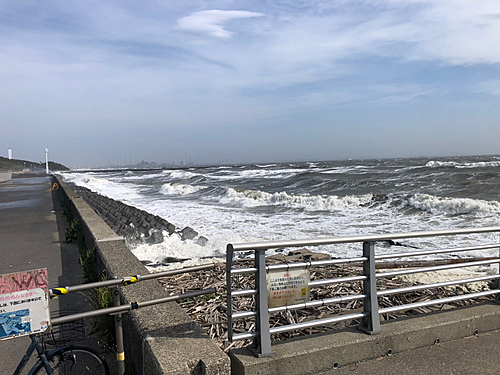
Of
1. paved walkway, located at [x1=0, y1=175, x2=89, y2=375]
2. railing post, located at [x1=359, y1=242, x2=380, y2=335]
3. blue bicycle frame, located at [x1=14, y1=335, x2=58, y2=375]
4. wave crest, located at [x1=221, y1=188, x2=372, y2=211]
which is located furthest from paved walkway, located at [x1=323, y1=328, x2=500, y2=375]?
wave crest, located at [x1=221, y1=188, x2=372, y2=211]

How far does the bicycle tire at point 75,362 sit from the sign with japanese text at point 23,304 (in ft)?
1.17

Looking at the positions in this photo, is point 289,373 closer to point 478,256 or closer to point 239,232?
point 478,256

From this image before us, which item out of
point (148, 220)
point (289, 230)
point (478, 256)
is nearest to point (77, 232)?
point (148, 220)

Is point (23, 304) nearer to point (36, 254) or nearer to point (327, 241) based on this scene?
point (327, 241)

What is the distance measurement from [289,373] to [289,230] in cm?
951

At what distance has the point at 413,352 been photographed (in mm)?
3215

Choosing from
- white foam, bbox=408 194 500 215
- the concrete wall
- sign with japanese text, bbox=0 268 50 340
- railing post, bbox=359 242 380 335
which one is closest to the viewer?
Answer: sign with japanese text, bbox=0 268 50 340

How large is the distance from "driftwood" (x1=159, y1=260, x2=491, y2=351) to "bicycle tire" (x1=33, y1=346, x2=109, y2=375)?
3.43 feet

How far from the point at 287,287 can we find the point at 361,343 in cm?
78

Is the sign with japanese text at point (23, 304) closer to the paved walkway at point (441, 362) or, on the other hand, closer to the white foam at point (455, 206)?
the paved walkway at point (441, 362)

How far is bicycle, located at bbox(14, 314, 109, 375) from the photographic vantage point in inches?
97.4

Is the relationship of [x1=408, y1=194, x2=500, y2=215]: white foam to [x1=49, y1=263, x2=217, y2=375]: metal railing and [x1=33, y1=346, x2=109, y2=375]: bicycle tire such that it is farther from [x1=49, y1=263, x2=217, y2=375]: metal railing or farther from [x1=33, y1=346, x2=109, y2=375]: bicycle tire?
[x1=33, y1=346, x2=109, y2=375]: bicycle tire

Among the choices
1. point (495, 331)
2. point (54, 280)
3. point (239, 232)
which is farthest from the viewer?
point (239, 232)

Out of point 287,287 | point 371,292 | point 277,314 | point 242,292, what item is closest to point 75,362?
point 242,292
